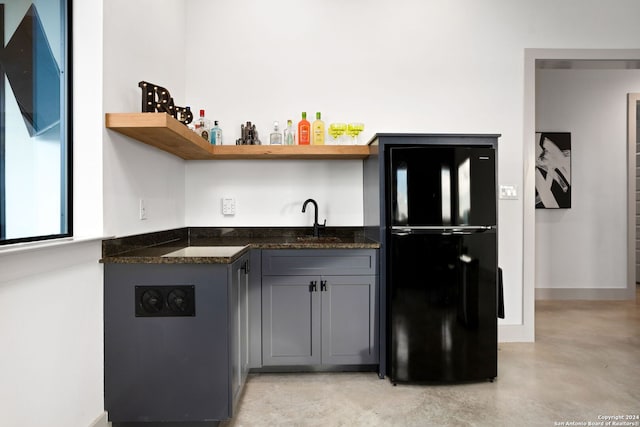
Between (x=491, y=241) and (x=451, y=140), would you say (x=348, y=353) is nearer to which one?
(x=491, y=241)

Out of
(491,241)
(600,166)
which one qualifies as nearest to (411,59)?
(491,241)

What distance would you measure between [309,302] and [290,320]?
18 centimetres

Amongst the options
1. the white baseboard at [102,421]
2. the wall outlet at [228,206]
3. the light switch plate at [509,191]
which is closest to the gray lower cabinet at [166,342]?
the white baseboard at [102,421]

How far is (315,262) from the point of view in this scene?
2547 mm

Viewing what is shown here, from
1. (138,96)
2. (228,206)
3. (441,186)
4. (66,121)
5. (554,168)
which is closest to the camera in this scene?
(66,121)

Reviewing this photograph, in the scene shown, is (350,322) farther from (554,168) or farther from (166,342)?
(554,168)

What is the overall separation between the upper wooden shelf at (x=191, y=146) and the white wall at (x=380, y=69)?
0.85 ft

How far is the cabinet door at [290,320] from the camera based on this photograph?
100 inches

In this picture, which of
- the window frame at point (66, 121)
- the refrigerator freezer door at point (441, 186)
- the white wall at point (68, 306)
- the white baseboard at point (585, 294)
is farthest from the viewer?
the white baseboard at point (585, 294)

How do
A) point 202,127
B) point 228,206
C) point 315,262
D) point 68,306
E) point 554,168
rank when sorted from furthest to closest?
point 554,168
point 228,206
point 202,127
point 315,262
point 68,306

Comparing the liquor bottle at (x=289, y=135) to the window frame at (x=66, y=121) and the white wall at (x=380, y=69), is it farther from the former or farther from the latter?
the window frame at (x=66, y=121)

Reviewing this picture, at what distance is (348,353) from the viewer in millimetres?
2553

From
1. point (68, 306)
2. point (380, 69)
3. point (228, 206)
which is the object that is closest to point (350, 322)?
point (228, 206)

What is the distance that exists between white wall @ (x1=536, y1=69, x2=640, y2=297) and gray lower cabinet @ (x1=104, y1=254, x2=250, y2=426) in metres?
4.13
